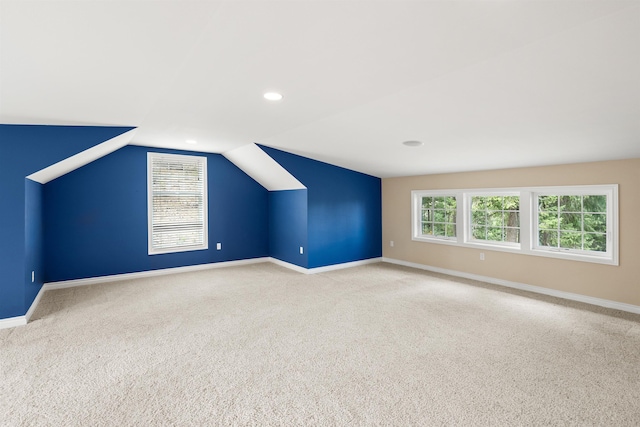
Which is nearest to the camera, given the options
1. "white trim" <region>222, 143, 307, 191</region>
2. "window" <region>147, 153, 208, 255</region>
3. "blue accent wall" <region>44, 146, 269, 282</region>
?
"blue accent wall" <region>44, 146, 269, 282</region>

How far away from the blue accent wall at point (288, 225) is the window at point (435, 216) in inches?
84.7

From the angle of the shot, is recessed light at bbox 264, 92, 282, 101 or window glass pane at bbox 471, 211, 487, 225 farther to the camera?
window glass pane at bbox 471, 211, 487, 225

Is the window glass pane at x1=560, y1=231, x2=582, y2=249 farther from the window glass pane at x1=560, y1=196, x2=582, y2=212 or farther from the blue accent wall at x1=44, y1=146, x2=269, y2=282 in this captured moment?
the blue accent wall at x1=44, y1=146, x2=269, y2=282

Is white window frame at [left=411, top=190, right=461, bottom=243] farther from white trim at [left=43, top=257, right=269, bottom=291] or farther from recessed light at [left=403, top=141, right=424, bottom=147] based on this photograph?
white trim at [left=43, top=257, right=269, bottom=291]

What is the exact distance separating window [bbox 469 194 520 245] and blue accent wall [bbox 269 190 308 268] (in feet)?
9.37

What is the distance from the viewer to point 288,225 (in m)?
6.21

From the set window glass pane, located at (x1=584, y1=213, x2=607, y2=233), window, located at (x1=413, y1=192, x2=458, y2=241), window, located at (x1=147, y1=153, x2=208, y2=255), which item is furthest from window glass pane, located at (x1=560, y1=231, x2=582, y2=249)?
window, located at (x1=147, y1=153, x2=208, y2=255)

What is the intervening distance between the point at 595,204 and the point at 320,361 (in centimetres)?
402

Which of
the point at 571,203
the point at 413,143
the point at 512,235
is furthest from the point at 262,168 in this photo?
the point at 571,203

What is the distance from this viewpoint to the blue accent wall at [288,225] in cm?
581

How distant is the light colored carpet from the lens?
202 centimetres

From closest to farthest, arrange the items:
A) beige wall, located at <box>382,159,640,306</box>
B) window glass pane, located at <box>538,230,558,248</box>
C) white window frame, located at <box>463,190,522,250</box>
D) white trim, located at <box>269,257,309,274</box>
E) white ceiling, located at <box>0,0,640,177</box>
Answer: white ceiling, located at <box>0,0,640,177</box> → beige wall, located at <box>382,159,640,306</box> → window glass pane, located at <box>538,230,558,248</box> → white window frame, located at <box>463,190,522,250</box> → white trim, located at <box>269,257,309,274</box>

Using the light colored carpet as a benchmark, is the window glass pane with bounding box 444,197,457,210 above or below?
above

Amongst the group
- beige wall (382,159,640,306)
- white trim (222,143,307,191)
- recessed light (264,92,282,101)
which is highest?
recessed light (264,92,282,101)
